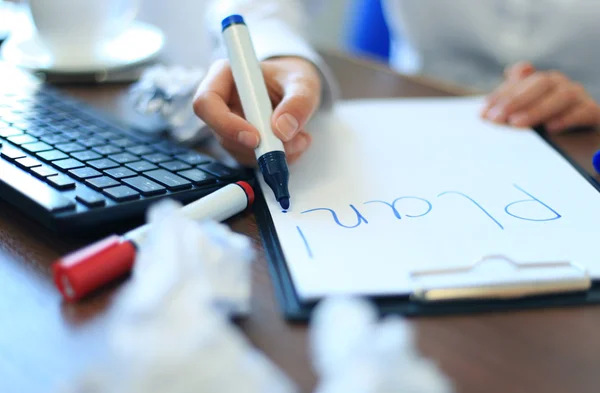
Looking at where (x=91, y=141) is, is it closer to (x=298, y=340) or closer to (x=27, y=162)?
(x=27, y=162)

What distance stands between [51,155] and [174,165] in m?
0.07

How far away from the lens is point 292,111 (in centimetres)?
42

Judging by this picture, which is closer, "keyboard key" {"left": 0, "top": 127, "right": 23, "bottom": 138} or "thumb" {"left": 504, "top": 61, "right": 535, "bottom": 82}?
"keyboard key" {"left": 0, "top": 127, "right": 23, "bottom": 138}

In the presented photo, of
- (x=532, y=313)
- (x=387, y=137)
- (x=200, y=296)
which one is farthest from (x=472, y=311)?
(x=387, y=137)

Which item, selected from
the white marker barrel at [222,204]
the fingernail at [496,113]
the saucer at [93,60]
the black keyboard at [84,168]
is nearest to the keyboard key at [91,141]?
the black keyboard at [84,168]

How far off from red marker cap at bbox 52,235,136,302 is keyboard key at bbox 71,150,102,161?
106 mm

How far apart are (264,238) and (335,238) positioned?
4cm

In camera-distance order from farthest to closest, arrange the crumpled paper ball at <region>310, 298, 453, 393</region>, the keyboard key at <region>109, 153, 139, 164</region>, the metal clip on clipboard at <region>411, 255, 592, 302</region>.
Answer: the keyboard key at <region>109, 153, 139, 164</region>
the metal clip on clipboard at <region>411, 255, 592, 302</region>
the crumpled paper ball at <region>310, 298, 453, 393</region>

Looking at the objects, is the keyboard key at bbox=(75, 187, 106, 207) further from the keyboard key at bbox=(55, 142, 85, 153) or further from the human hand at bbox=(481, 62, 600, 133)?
the human hand at bbox=(481, 62, 600, 133)

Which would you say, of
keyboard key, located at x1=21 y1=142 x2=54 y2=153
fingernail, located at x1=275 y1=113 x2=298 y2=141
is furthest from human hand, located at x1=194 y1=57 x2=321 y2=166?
keyboard key, located at x1=21 y1=142 x2=54 y2=153

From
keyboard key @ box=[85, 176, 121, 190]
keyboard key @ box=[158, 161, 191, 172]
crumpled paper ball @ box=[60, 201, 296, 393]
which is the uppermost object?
keyboard key @ box=[158, 161, 191, 172]

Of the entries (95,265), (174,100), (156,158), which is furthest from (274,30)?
(95,265)

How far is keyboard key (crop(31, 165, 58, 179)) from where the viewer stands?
35 centimetres

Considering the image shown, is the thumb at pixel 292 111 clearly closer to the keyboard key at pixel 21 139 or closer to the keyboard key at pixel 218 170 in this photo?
the keyboard key at pixel 218 170
